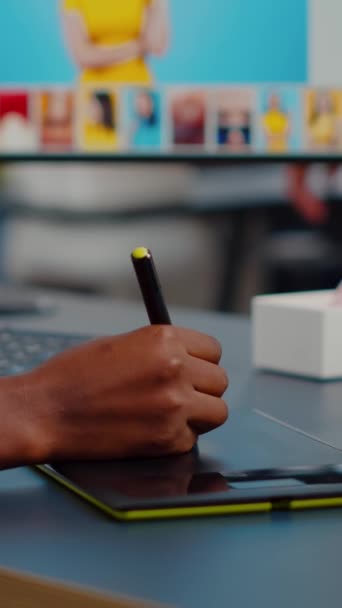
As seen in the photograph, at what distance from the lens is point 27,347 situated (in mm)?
795

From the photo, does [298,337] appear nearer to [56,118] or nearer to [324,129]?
[324,129]

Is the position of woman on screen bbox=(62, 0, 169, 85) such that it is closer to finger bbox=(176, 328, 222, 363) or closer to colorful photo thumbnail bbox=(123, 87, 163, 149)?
colorful photo thumbnail bbox=(123, 87, 163, 149)

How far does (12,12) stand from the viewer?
3.48ft

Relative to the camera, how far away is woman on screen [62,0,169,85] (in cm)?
101

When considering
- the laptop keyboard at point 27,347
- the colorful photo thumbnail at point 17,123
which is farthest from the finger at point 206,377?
the colorful photo thumbnail at point 17,123

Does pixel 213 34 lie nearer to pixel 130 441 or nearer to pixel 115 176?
pixel 115 176

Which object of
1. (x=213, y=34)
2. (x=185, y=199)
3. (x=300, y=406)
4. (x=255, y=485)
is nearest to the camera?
(x=255, y=485)

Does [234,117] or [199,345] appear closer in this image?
[199,345]

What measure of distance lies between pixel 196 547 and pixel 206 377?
13cm

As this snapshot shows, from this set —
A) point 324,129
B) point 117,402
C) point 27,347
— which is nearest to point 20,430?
point 117,402

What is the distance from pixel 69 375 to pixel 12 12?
25.4 inches

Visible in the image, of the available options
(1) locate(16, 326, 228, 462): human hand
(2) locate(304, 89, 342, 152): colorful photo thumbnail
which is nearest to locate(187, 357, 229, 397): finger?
(1) locate(16, 326, 228, 462): human hand

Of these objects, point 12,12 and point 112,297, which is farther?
point 112,297

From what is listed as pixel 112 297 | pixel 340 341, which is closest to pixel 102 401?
pixel 340 341
